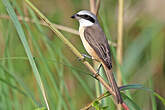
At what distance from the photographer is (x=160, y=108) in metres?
4.96

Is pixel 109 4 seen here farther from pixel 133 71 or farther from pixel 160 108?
pixel 160 108

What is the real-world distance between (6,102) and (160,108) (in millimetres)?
2839

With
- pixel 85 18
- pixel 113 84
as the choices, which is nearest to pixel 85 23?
pixel 85 18

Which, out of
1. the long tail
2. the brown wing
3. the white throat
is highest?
the white throat

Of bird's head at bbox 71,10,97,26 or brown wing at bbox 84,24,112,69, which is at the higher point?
bird's head at bbox 71,10,97,26

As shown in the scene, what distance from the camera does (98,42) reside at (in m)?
3.02

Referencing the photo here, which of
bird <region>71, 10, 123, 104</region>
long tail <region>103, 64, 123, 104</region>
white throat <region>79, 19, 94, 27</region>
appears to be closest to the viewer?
long tail <region>103, 64, 123, 104</region>

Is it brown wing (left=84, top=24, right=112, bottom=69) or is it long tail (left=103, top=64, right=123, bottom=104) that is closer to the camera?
long tail (left=103, top=64, right=123, bottom=104)

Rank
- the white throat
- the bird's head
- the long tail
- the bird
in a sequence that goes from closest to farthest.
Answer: the long tail < the bird < the bird's head < the white throat

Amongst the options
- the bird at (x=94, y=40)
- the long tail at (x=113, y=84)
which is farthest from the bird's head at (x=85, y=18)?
the long tail at (x=113, y=84)

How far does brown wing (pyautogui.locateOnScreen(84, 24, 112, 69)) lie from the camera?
9.42 ft

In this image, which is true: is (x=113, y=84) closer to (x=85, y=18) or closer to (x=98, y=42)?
(x=98, y=42)

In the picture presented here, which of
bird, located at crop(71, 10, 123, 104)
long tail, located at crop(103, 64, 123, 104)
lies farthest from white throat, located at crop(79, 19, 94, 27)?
long tail, located at crop(103, 64, 123, 104)

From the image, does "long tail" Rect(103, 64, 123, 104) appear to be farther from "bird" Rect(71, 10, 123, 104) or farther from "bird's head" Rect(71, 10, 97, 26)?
"bird's head" Rect(71, 10, 97, 26)
